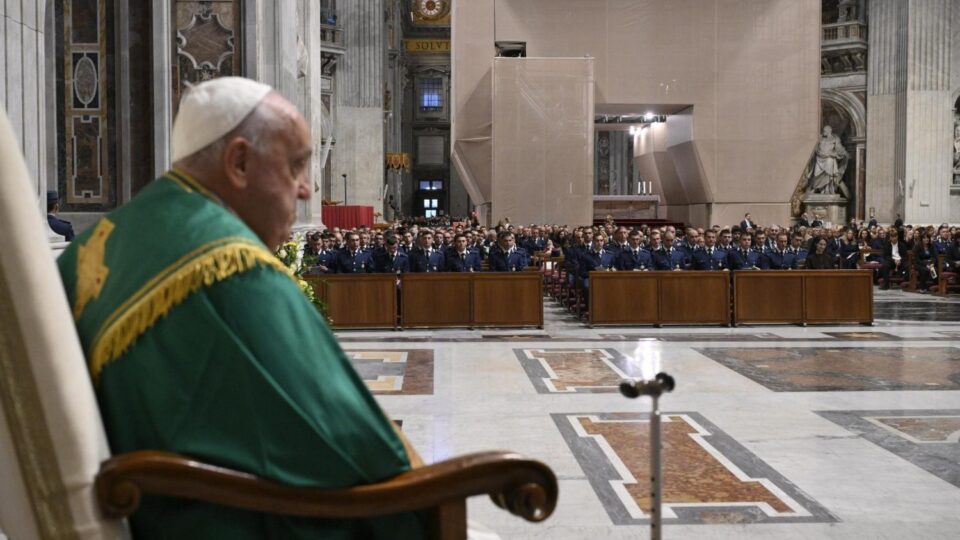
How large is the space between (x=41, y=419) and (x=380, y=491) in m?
0.64

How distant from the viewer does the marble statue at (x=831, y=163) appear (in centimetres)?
3697

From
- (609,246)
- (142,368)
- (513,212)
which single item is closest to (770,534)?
(142,368)

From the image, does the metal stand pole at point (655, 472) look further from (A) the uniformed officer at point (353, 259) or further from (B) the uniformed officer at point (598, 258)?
(B) the uniformed officer at point (598, 258)

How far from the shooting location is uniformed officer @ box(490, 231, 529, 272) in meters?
14.5

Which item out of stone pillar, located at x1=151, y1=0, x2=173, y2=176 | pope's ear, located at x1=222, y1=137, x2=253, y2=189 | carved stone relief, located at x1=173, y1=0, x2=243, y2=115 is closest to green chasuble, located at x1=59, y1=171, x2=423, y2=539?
pope's ear, located at x1=222, y1=137, x2=253, y2=189

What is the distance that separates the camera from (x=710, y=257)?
1495 cm

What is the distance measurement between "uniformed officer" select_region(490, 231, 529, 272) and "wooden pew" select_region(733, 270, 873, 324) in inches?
132

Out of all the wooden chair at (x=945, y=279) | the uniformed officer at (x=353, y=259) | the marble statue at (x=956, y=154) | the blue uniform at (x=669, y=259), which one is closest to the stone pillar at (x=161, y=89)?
the uniformed officer at (x=353, y=259)

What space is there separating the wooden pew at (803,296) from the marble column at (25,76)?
10.7 metres

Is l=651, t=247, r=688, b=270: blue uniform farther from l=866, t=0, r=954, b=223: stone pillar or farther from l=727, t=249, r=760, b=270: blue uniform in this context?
l=866, t=0, r=954, b=223: stone pillar

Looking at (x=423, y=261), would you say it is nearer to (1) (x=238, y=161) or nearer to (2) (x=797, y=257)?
(2) (x=797, y=257)

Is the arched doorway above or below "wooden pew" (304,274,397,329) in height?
above

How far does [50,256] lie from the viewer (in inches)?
70.2

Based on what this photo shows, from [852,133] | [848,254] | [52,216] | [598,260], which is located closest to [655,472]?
[52,216]
